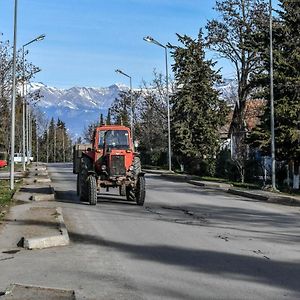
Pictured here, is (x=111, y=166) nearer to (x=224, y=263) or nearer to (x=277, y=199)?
(x=277, y=199)

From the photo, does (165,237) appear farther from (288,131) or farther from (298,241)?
(288,131)

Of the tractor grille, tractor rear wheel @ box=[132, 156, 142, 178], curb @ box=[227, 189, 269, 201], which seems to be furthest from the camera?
curb @ box=[227, 189, 269, 201]

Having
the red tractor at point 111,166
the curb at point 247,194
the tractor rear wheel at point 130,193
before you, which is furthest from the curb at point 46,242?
the curb at point 247,194

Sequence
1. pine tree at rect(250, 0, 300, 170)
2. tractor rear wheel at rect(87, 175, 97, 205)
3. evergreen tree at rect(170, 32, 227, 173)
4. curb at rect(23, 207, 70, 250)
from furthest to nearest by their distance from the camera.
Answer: evergreen tree at rect(170, 32, 227, 173)
pine tree at rect(250, 0, 300, 170)
tractor rear wheel at rect(87, 175, 97, 205)
curb at rect(23, 207, 70, 250)

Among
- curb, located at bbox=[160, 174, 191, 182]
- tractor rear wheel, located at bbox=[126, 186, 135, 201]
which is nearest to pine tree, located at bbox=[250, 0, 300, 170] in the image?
curb, located at bbox=[160, 174, 191, 182]

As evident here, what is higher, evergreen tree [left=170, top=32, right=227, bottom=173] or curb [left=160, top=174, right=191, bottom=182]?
evergreen tree [left=170, top=32, right=227, bottom=173]

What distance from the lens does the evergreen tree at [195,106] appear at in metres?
45.2

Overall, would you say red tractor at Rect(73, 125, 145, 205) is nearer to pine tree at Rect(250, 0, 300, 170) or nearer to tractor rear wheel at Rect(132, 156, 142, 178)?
tractor rear wheel at Rect(132, 156, 142, 178)

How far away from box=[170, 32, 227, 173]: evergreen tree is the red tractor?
25.2 m

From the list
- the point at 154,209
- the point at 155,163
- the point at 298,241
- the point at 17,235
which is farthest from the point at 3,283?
the point at 155,163

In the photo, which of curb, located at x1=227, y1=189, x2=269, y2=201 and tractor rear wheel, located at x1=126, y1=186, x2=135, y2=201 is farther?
curb, located at x1=227, y1=189, x2=269, y2=201

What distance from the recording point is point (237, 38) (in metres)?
47.4

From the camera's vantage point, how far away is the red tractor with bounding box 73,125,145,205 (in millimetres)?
18750

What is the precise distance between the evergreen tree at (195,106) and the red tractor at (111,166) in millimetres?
25165
